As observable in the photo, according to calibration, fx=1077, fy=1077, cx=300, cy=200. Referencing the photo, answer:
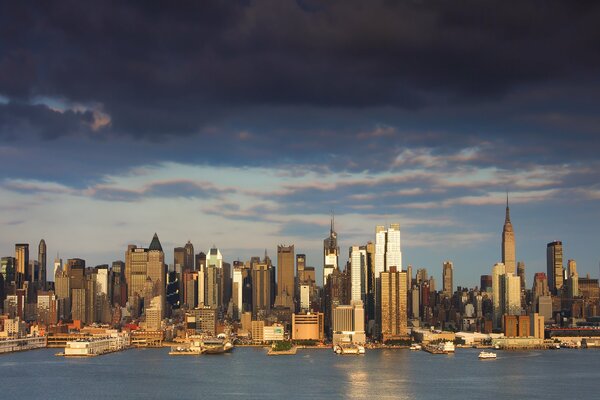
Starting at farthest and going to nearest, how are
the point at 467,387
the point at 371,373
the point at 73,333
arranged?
the point at 73,333
the point at 371,373
the point at 467,387

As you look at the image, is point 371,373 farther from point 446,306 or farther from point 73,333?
point 446,306

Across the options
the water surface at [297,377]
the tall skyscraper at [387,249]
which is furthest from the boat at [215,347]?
the tall skyscraper at [387,249]

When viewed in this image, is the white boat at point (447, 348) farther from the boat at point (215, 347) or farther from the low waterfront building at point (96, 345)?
the low waterfront building at point (96, 345)

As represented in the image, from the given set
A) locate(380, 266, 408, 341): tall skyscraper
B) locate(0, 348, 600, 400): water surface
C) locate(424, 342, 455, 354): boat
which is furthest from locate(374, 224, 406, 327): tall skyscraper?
locate(0, 348, 600, 400): water surface

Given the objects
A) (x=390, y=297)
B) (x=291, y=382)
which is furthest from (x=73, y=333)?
(x=291, y=382)

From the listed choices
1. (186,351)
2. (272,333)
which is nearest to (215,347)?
(186,351)

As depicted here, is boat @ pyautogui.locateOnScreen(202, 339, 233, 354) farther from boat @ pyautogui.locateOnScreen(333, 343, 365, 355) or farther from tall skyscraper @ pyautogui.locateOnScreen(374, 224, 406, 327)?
tall skyscraper @ pyautogui.locateOnScreen(374, 224, 406, 327)
